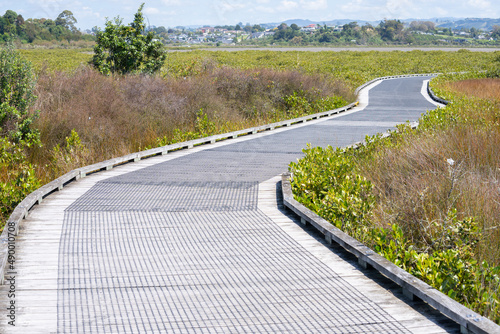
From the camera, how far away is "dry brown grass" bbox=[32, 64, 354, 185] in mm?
12469

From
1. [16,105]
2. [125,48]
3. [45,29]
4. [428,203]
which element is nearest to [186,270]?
[428,203]

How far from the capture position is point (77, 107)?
1345 centimetres

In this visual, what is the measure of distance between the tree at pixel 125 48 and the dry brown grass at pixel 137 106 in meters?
2.41

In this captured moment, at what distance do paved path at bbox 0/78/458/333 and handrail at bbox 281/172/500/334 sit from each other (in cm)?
10

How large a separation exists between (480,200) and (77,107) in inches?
400

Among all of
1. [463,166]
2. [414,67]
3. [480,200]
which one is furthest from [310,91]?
[414,67]

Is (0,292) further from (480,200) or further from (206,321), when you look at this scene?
(480,200)

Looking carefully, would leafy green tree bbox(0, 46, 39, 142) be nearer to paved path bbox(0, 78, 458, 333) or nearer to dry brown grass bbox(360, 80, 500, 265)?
paved path bbox(0, 78, 458, 333)

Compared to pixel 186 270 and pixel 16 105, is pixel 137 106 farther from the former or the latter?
pixel 186 270

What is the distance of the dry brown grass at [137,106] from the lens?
12469 millimetres

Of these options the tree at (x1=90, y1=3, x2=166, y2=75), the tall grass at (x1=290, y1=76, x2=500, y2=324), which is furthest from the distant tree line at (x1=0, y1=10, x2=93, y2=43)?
the tall grass at (x1=290, y1=76, x2=500, y2=324)

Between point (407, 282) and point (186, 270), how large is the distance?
1913mm

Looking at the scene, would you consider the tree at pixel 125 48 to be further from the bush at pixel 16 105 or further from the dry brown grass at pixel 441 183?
the dry brown grass at pixel 441 183

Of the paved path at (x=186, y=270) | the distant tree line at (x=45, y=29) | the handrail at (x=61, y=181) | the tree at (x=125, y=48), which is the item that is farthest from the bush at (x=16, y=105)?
the distant tree line at (x=45, y=29)
